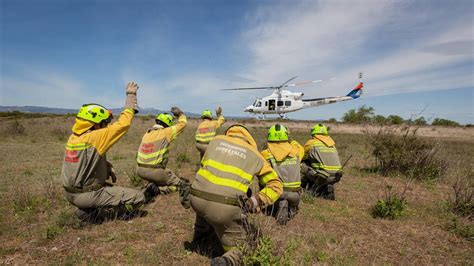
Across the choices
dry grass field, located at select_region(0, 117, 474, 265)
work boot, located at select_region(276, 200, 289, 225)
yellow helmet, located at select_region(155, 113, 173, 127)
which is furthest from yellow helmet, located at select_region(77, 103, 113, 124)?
work boot, located at select_region(276, 200, 289, 225)

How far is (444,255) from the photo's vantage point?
405 cm

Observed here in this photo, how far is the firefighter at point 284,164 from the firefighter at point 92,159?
261 cm

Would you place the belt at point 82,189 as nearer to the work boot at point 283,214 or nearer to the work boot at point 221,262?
the work boot at point 221,262

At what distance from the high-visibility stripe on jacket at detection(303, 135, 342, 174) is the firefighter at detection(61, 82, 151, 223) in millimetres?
4347

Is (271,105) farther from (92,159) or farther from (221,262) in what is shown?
(221,262)

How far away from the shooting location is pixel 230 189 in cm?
290

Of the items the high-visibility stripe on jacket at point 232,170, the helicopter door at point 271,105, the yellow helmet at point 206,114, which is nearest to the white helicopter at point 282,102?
the helicopter door at point 271,105

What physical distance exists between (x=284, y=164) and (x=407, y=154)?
6332 millimetres

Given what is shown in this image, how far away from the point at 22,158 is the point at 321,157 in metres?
11.7

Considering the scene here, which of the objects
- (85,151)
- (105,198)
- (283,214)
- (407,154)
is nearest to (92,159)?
(85,151)

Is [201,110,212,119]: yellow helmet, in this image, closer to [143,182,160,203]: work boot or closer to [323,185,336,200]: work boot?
[143,182,160,203]: work boot

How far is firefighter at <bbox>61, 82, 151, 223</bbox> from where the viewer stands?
13.2 feet

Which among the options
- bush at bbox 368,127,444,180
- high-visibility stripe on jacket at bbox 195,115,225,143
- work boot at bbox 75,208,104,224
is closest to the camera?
work boot at bbox 75,208,104,224

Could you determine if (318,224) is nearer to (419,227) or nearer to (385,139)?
(419,227)
